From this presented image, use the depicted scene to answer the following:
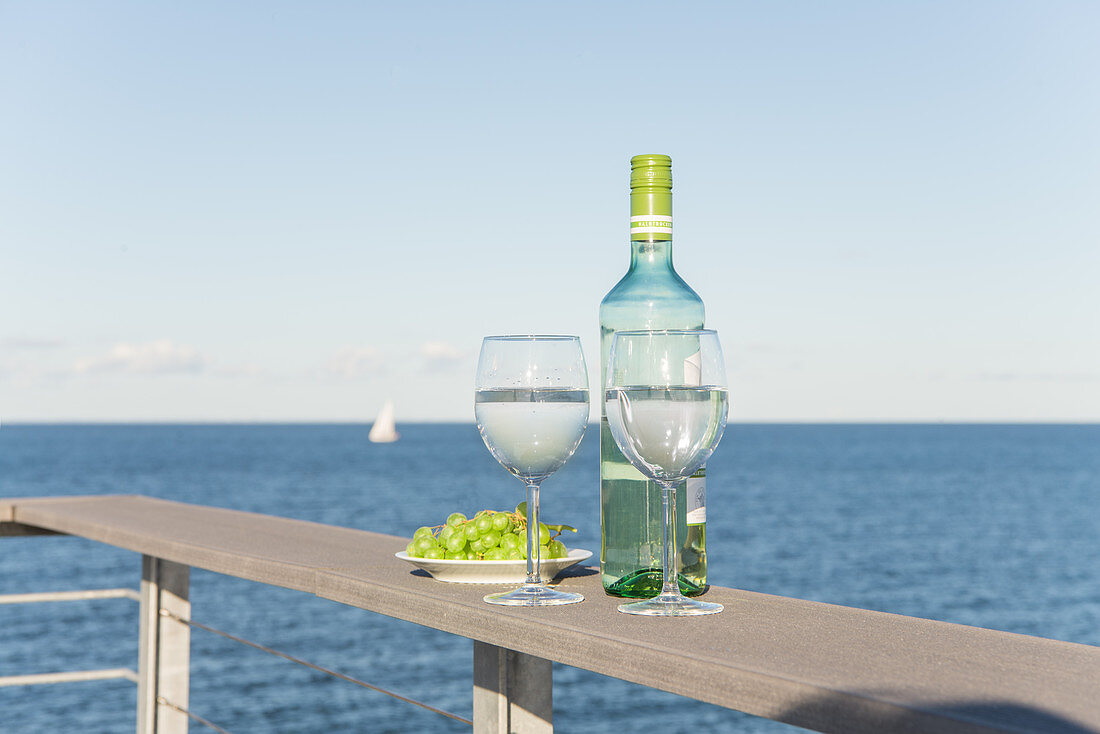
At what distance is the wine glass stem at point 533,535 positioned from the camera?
1.15 meters

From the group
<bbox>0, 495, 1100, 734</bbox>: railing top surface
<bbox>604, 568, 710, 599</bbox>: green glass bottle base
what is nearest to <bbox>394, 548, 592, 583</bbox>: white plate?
<bbox>0, 495, 1100, 734</bbox>: railing top surface

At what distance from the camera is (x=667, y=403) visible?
0.97 metres

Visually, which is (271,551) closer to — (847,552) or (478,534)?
(478,534)

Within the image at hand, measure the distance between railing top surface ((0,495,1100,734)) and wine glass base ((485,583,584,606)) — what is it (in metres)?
0.02

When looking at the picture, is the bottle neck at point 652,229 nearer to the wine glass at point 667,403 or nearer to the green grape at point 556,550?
the wine glass at point 667,403

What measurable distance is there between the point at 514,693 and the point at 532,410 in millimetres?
480

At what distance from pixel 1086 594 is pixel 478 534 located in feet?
102

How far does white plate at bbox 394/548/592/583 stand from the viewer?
4.13 ft

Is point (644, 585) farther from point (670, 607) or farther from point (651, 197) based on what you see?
point (651, 197)

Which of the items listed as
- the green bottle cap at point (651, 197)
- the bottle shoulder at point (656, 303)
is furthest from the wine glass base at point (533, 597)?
the green bottle cap at point (651, 197)

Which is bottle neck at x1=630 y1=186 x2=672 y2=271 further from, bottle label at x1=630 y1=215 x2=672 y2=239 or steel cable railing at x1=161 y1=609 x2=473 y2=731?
steel cable railing at x1=161 y1=609 x2=473 y2=731

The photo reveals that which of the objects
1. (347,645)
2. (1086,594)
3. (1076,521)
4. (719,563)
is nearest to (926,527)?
(1076,521)

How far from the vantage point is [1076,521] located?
4122 centimetres

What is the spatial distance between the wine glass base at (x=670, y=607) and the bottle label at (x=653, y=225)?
0.44 m
